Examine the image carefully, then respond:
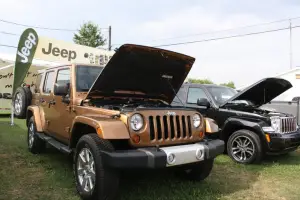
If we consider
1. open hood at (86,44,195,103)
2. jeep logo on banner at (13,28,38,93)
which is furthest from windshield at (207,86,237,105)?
jeep logo on banner at (13,28,38,93)

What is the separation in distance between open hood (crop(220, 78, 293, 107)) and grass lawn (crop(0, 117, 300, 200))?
1.41 meters

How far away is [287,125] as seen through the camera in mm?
6133

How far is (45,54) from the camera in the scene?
13320 millimetres

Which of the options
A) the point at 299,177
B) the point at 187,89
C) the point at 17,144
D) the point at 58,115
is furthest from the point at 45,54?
the point at 299,177

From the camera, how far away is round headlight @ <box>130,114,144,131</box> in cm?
352

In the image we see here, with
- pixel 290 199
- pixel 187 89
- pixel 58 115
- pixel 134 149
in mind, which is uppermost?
pixel 187 89

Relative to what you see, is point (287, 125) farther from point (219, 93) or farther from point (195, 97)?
point (195, 97)

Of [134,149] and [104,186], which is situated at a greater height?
[134,149]

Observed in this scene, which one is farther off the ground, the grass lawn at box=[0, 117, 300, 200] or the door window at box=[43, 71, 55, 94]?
the door window at box=[43, 71, 55, 94]

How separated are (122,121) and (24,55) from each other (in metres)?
7.84

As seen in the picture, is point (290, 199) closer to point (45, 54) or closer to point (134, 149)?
point (134, 149)

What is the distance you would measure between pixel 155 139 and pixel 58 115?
2.26m

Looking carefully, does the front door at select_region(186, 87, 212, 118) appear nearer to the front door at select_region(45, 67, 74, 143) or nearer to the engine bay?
the engine bay

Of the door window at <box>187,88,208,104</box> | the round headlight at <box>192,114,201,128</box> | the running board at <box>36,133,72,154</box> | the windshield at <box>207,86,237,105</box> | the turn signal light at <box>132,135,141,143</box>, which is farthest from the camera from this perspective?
the door window at <box>187,88,208,104</box>
